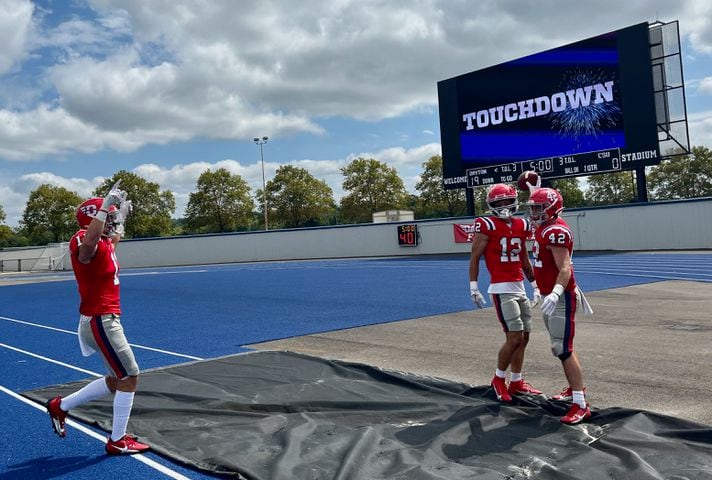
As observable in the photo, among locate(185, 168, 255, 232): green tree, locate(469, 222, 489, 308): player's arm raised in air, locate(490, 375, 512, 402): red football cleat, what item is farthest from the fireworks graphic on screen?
locate(185, 168, 255, 232): green tree

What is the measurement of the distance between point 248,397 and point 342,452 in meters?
1.96

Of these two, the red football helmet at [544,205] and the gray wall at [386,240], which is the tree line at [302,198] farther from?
the red football helmet at [544,205]

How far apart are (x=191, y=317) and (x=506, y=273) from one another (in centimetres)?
941

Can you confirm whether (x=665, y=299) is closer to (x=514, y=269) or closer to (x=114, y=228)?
(x=514, y=269)

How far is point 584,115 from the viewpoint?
92.5ft

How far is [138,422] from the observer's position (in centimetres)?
571

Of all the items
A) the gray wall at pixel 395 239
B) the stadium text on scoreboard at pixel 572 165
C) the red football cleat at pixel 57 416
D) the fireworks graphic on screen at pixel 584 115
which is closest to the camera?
the red football cleat at pixel 57 416

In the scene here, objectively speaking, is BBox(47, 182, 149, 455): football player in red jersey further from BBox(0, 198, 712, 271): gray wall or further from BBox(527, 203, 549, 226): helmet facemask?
BBox(0, 198, 712, 271): gray wall

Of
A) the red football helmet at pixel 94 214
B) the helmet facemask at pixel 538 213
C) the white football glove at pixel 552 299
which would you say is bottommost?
the white football glove at pixel 552 299

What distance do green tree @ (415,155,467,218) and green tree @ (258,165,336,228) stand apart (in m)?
10.8

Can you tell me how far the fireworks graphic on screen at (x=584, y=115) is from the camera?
27.6 metres

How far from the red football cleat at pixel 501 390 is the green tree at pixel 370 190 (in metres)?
60.7

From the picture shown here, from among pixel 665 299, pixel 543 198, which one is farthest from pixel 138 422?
pixel 665 299

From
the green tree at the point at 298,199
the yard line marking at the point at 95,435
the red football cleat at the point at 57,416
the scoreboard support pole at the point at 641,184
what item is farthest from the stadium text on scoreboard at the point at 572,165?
the green tree at the point at 298,199
